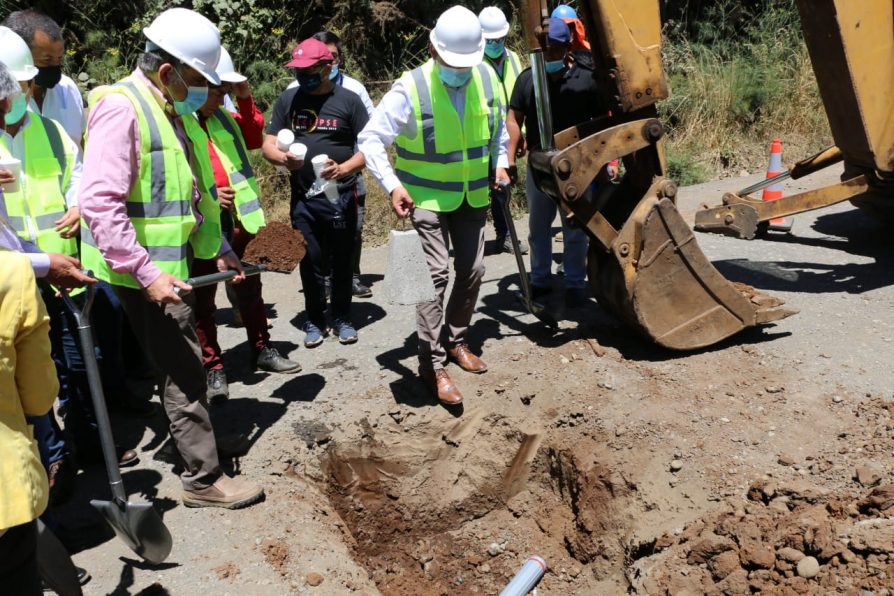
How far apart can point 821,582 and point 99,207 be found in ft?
10.5

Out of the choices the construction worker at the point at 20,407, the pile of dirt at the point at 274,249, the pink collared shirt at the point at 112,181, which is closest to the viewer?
the construction worker at the point at 20,407

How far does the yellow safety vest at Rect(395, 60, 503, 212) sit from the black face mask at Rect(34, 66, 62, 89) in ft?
6.57

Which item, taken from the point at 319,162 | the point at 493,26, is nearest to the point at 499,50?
the point at 493,26

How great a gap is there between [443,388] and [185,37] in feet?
7.82

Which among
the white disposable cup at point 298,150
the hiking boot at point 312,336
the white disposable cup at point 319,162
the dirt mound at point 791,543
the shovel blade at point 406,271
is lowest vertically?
the dirt mound at point 791,543

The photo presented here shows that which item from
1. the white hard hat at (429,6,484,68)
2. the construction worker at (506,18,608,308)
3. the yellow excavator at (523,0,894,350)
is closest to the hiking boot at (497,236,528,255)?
the construction worker at (506,18,608,308)

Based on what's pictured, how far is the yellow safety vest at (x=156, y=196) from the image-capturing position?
3592mm

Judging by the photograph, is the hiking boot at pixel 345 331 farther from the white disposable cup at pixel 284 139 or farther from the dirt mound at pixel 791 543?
the dirt mound at pixel 791 543

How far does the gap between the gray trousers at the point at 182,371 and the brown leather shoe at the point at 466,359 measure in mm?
1665

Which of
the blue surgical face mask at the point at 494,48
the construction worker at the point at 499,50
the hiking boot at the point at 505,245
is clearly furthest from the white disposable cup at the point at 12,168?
the hiking boot at the point at 505,245

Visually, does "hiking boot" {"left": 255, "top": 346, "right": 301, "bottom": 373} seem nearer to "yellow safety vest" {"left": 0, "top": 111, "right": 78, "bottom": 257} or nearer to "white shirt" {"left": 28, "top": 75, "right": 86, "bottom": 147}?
"yellow safety vest" {"left": 0, "top": 111, "right": 78, "bottom": 257}

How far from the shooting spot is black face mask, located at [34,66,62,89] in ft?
15.6

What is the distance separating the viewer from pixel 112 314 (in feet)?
15.3

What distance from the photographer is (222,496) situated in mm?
4102
